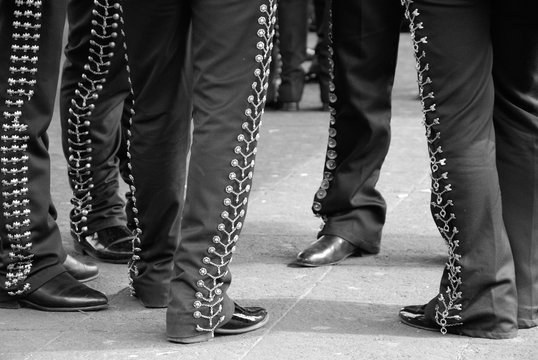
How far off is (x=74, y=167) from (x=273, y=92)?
4.09 m

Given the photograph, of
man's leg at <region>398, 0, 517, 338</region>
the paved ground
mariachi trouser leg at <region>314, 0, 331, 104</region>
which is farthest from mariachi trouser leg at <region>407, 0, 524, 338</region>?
mariachi trouser leg at <region>314, 0, 331, 104</region>

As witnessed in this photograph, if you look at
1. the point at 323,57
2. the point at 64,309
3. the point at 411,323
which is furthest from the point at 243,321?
the point at 323,57

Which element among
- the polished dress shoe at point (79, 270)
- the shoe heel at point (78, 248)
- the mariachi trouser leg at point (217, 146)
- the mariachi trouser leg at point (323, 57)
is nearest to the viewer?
the mariachi trouser leg at point (217, 146)

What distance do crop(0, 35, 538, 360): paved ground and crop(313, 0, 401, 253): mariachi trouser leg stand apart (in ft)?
0.59

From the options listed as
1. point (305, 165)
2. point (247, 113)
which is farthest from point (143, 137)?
point (305, 165)

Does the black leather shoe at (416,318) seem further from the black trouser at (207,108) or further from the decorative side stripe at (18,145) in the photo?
the decorative side stripe at (18,145)

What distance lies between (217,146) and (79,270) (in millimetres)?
1104

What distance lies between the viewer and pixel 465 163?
335 centimetres

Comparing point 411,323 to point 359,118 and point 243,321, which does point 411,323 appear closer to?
point 243,321

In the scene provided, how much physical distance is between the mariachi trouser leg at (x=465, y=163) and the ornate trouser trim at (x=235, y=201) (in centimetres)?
46

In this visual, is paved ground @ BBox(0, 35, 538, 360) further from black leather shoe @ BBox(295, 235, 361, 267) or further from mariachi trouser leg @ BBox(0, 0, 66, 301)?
mariachi trouser leg @ BBox(0, 0, 66, 301)

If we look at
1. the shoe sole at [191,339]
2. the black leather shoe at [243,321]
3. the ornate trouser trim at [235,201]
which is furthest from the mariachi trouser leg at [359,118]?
the shoe sole at [191,339]

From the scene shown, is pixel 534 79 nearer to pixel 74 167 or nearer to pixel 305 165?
pixel 74 167

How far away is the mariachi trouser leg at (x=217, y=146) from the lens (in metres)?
3.26
